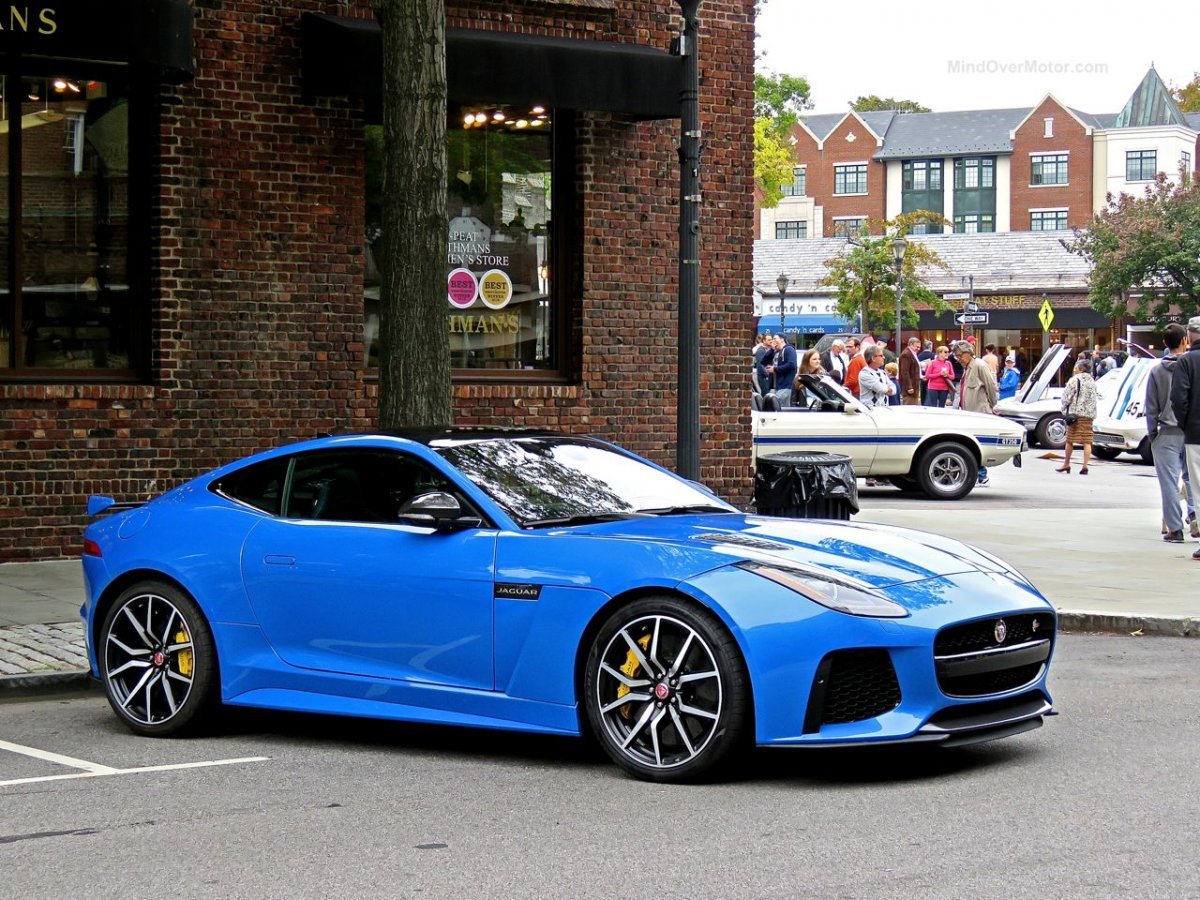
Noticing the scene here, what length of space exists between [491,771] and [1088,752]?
97.0 inches

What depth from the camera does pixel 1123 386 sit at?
2841cm

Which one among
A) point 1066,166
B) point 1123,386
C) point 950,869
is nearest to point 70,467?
point 950,869

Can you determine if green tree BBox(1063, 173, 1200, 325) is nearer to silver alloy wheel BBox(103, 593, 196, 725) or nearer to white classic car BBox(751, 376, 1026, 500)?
white classic car BBox(751, 376, 1026, 500)

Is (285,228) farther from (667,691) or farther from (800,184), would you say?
(800,184)

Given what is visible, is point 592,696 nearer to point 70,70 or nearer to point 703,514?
point 703,514

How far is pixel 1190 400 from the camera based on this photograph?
49.3 feet

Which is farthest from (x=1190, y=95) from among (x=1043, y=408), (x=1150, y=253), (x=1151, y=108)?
(x=1043, y=408)

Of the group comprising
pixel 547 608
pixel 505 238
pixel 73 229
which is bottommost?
pixel 547 608

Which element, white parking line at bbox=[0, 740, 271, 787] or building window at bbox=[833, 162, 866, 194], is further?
building window at bbox=[833, 162, 866, 194]

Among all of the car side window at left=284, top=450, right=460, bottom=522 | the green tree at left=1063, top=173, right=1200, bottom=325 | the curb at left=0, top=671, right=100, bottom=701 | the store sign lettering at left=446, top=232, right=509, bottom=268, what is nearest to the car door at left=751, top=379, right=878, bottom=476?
the store sign lettering at left=446, top=232, right=509, bottom=268

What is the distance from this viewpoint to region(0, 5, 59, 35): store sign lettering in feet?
40.0

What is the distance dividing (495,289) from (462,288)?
312 mm

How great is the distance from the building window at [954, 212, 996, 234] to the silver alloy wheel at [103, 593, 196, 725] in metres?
88.9

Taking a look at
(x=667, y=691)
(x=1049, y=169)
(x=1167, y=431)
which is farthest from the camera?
(x=1049, y=169)
